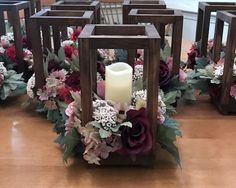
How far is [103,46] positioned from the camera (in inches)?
25.7

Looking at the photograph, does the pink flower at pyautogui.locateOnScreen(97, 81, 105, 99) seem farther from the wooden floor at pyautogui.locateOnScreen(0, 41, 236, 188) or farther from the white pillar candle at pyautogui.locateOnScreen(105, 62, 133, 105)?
the wooden floor at pyautogui.locateOnScreen(0, 41, 236, 188)

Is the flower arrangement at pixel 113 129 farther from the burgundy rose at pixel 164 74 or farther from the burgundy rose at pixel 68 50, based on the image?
the burgundy rose at pixel 68 50

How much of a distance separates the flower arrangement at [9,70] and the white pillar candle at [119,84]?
455mm

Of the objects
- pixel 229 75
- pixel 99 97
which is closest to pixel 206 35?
pixel 229 75

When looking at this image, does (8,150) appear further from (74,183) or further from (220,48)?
(220,48)

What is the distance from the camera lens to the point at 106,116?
0.69 meters

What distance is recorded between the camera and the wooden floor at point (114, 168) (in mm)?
683

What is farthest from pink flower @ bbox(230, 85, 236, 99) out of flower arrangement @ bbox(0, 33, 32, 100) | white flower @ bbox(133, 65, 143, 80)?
flower arrangement @ bbox(0, 33, 32, 100)

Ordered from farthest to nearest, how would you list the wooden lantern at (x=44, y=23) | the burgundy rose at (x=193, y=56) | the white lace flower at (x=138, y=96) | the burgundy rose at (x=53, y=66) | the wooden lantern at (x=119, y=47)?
the burgundy rose at (x=193, y=56), the burgundy rose at (x=53, y=66), the wooden lantern at (x=44, y=23), the white lace flower at (x=138, y=96), the wooden lantern at (x=119, y=47)

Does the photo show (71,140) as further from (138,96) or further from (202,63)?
(202,63)

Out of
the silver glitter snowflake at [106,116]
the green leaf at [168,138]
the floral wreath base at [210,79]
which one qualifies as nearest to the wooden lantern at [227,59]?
the floral wreath base at [210,79]

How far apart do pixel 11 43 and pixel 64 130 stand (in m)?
0.57

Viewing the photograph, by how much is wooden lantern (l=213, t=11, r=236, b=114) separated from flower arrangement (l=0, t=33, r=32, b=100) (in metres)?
0.67

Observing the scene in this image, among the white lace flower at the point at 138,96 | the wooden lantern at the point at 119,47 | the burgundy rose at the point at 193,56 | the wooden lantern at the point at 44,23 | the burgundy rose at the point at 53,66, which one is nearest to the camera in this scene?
the wooden lantern at the point at 119,47
